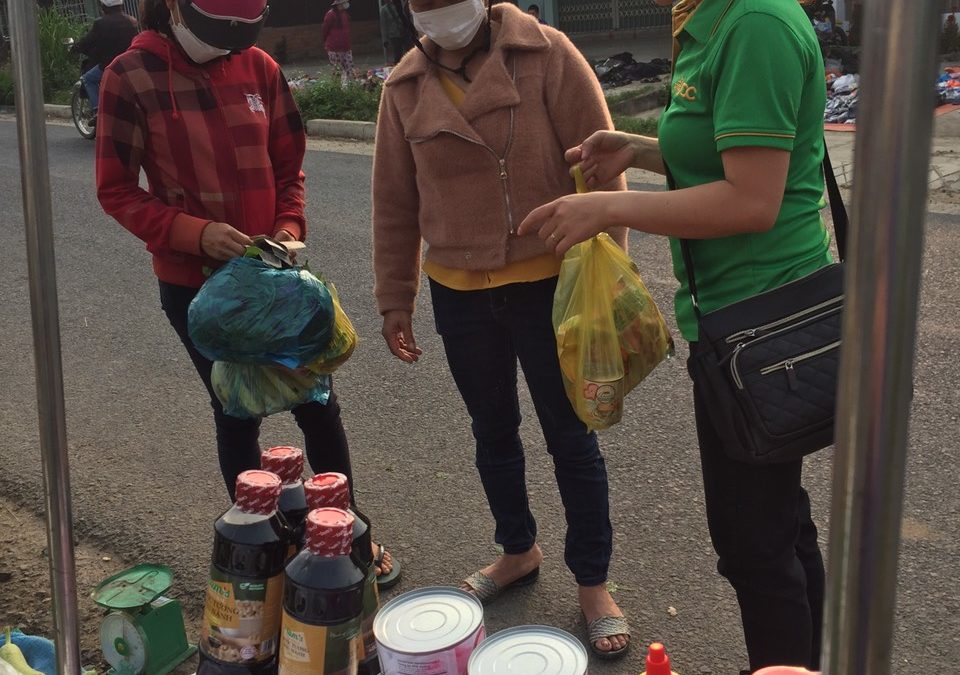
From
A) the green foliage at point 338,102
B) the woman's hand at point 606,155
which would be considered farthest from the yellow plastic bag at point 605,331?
the green foliage at point 338,102

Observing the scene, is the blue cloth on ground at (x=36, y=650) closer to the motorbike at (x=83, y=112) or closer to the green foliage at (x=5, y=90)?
the motorbike at (x=83, y=112)

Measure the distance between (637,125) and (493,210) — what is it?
27.8 ft

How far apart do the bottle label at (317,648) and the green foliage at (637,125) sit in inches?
350

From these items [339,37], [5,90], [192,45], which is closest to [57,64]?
[5,90]

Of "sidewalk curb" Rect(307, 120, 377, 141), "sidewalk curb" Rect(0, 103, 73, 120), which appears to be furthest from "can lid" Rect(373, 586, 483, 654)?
"sidewalk curb" Rect(0, 103, 73, 120)

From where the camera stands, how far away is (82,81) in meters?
12.7

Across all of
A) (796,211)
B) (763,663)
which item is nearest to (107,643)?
(763,663)

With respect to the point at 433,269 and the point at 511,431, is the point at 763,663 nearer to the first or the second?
the point at 511,431

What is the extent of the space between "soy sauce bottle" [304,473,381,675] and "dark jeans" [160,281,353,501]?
3.28 feet

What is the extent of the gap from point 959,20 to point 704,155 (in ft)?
50.2

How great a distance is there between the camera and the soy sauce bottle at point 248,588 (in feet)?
6.25

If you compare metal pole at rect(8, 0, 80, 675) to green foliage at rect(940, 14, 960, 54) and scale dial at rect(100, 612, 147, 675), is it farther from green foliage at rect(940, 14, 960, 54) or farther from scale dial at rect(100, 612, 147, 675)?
green foliage at rect(940, 14, 960, 54)

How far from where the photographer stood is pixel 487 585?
3076 millimetres

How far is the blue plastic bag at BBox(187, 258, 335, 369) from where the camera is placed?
258 cm
